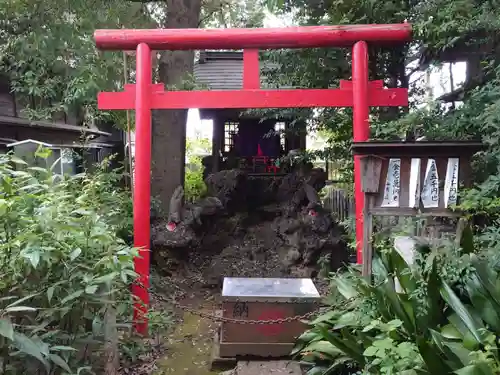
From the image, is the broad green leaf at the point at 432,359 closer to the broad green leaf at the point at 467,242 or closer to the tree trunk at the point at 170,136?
the broad green leaf at the point at 467,242

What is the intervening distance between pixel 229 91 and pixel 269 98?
48 cm

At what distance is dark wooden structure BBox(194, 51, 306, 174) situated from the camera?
524 inches

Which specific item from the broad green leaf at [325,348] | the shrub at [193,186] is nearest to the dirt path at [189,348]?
the broad green leaf at [325,348]

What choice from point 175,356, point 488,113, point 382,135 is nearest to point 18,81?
point 175,356

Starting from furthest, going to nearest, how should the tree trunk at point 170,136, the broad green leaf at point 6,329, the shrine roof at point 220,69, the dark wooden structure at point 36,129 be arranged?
the shrine roof at point 220,69 → the dark wooden structure at point 36,129 → the tree trunk at point 170,136 → the broad green leaf at point 6,329

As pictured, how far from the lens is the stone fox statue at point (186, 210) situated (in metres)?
7.74

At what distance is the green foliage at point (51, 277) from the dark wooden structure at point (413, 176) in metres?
2.20

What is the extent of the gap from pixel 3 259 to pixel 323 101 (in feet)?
12.5

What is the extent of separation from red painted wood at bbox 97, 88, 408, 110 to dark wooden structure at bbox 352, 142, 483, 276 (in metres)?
1.50

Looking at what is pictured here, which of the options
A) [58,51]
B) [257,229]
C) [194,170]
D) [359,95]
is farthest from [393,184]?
[194,170]

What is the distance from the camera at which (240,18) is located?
13.0 metres

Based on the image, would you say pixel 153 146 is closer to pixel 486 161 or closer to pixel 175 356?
pixel 175 356

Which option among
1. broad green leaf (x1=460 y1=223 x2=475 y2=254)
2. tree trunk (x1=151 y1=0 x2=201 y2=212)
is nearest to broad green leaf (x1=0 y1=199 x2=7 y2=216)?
broad green leaf (x1=460 y1=223 x2=475 y2=254)

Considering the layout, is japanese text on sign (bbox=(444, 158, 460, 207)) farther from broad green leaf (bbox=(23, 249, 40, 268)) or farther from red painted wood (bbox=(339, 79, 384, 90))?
broad green leaf (bbox=(23, 249, 40, 268))
